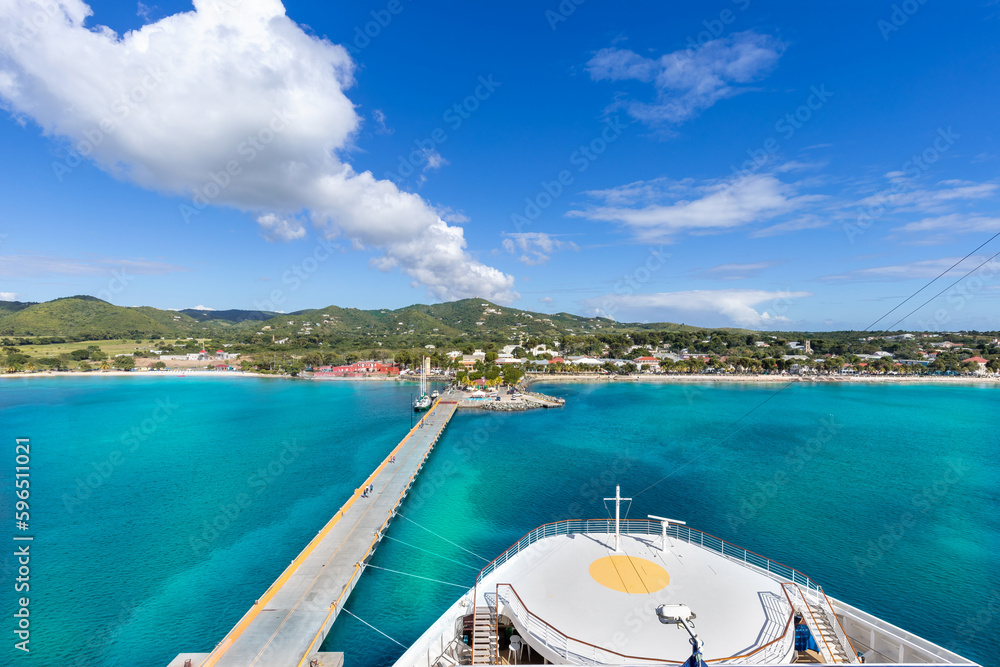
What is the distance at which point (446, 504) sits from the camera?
23562 mm

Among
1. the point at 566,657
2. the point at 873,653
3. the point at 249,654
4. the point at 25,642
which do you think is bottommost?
the point at 25,642

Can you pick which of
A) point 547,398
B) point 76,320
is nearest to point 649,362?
point 547,398

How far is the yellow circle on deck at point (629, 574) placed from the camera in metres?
10.3

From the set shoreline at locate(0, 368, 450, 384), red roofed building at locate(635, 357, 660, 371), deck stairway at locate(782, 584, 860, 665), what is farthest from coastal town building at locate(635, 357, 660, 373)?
deck stairway at locate(782, 584, 860, 665)

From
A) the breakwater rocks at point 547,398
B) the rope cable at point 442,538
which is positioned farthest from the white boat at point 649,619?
the breakwater rocks at point 547,398

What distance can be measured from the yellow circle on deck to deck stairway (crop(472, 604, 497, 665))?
2758mm

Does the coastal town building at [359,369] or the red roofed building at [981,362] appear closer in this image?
the coastal town building at [359,369]

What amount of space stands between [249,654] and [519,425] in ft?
117

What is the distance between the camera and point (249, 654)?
10812mm

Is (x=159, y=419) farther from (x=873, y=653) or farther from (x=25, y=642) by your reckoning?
(x=873, y=653)

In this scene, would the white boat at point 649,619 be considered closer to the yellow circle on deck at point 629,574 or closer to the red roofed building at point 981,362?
the yellow circle on deck at point 629,574

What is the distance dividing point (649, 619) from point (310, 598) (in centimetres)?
1043

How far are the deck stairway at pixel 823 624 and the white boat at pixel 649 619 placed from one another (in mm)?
22

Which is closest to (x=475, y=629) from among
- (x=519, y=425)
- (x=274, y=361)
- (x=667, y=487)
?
(x=667, y=487)
